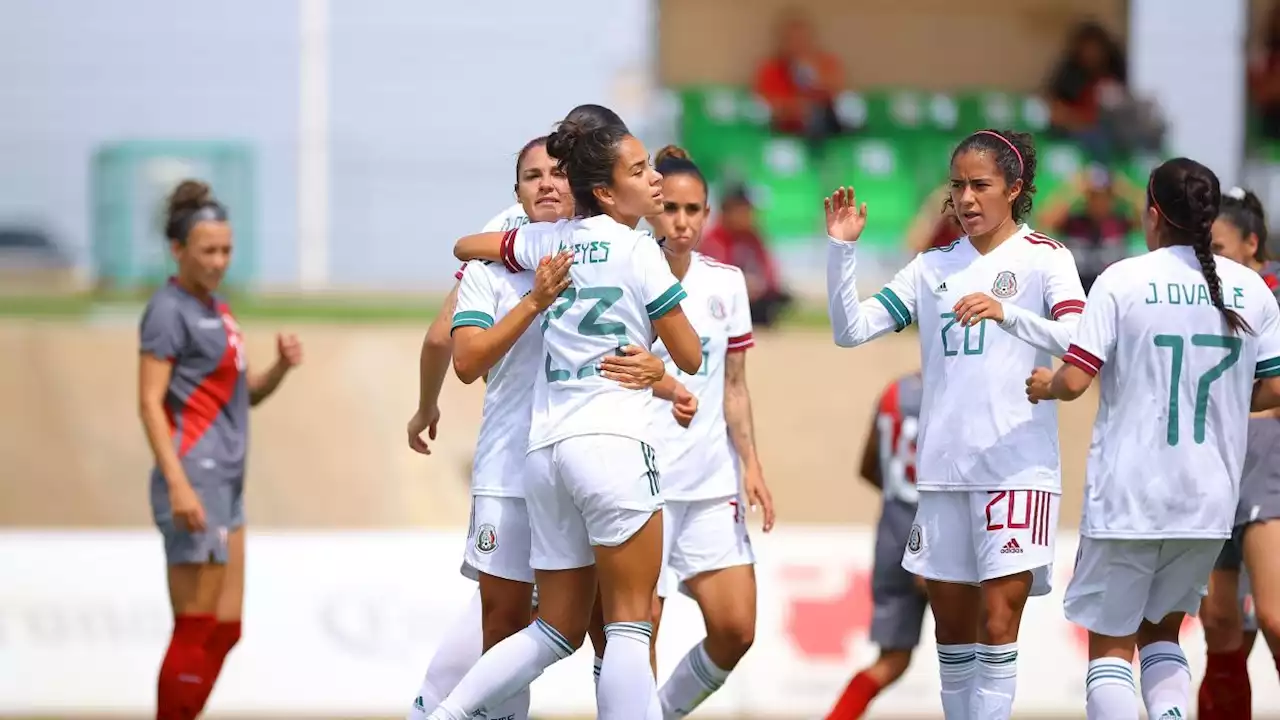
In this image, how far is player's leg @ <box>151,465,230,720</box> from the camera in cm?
707

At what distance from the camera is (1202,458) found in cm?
561

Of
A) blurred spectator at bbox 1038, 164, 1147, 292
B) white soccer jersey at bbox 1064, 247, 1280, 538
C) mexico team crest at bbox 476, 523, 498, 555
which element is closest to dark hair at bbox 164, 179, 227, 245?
mexico team crest at bbox 476, 523, 498, 555

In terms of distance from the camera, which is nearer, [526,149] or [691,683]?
[526,149]

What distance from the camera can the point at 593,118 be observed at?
550 cm

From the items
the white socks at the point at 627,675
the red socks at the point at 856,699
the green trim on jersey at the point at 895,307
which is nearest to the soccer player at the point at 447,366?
the white socks at the point at 627,675

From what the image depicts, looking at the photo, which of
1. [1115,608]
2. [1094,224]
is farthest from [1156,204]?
[1094,224]

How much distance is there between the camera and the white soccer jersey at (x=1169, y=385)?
5.58m

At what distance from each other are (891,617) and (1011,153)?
262 cm

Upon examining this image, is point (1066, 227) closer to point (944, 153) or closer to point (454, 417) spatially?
point (944, 153)

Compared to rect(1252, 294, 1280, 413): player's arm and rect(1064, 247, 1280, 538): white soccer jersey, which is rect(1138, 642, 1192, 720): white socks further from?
rect(1252, 294, 1280, 413): player's arm

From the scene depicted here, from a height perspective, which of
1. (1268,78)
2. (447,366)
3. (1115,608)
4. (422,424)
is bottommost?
(1115,608)

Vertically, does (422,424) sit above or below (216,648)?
above

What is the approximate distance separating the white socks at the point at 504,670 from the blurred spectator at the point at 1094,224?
29.8 ft

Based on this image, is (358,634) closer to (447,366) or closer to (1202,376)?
(447,366)
